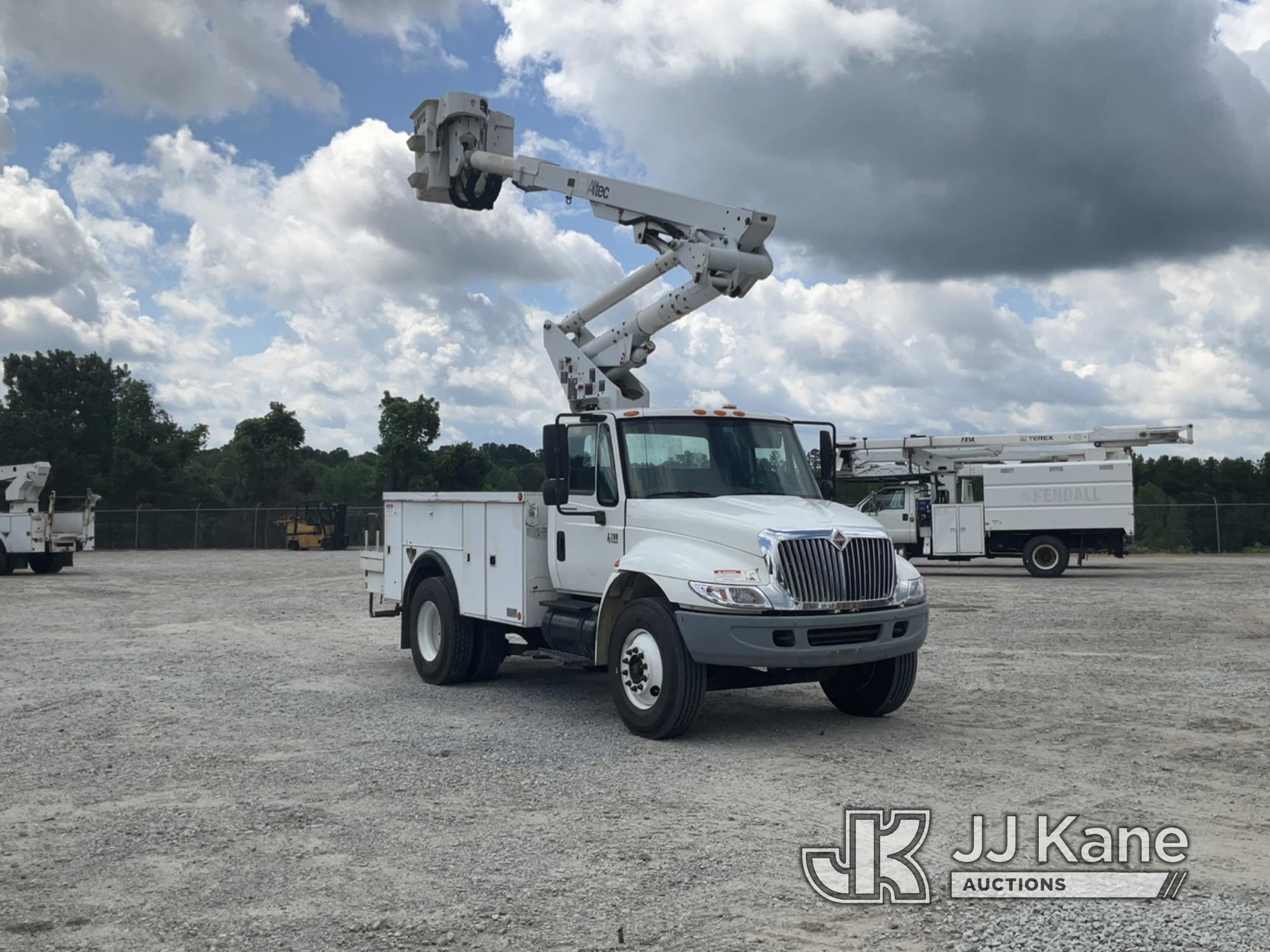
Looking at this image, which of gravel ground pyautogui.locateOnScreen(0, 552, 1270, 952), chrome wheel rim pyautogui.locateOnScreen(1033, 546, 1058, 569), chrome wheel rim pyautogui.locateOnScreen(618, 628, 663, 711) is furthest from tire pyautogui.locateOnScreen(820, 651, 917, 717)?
chrome wheel rim pyautogui.locateOnScreen(1033, 546, 1058, 569)

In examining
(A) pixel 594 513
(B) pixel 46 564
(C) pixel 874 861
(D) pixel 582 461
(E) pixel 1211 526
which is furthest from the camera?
(E) pixel 1211 526

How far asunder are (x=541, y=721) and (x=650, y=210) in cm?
568

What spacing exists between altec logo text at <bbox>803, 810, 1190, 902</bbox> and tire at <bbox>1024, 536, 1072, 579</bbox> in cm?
2331

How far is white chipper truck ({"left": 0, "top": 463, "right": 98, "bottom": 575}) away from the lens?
30.1 meters

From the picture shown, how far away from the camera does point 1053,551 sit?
28.3m

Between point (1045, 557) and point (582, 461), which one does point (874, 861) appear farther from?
point (1045, 557)

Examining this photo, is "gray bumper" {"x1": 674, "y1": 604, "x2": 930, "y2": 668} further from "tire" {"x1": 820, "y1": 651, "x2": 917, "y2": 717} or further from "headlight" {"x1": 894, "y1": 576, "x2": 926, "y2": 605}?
"tire" {"x1": 820, "y1": 651, "x2": 917, "y2": 717}

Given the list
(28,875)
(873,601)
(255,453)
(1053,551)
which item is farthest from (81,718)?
(255,453)

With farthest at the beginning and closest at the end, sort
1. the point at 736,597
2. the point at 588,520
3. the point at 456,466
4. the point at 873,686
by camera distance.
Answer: the point at 456,466, the point at 588,520, the point at 873,686, the point at 736,597

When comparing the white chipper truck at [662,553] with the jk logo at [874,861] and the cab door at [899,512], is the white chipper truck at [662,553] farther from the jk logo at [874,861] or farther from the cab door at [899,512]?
the cab door at [899,512]

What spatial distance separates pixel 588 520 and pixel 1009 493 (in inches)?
843

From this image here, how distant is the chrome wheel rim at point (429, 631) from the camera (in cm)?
1169

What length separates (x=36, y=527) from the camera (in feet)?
98.8

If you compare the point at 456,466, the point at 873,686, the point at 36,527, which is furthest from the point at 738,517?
the point at 456,466
